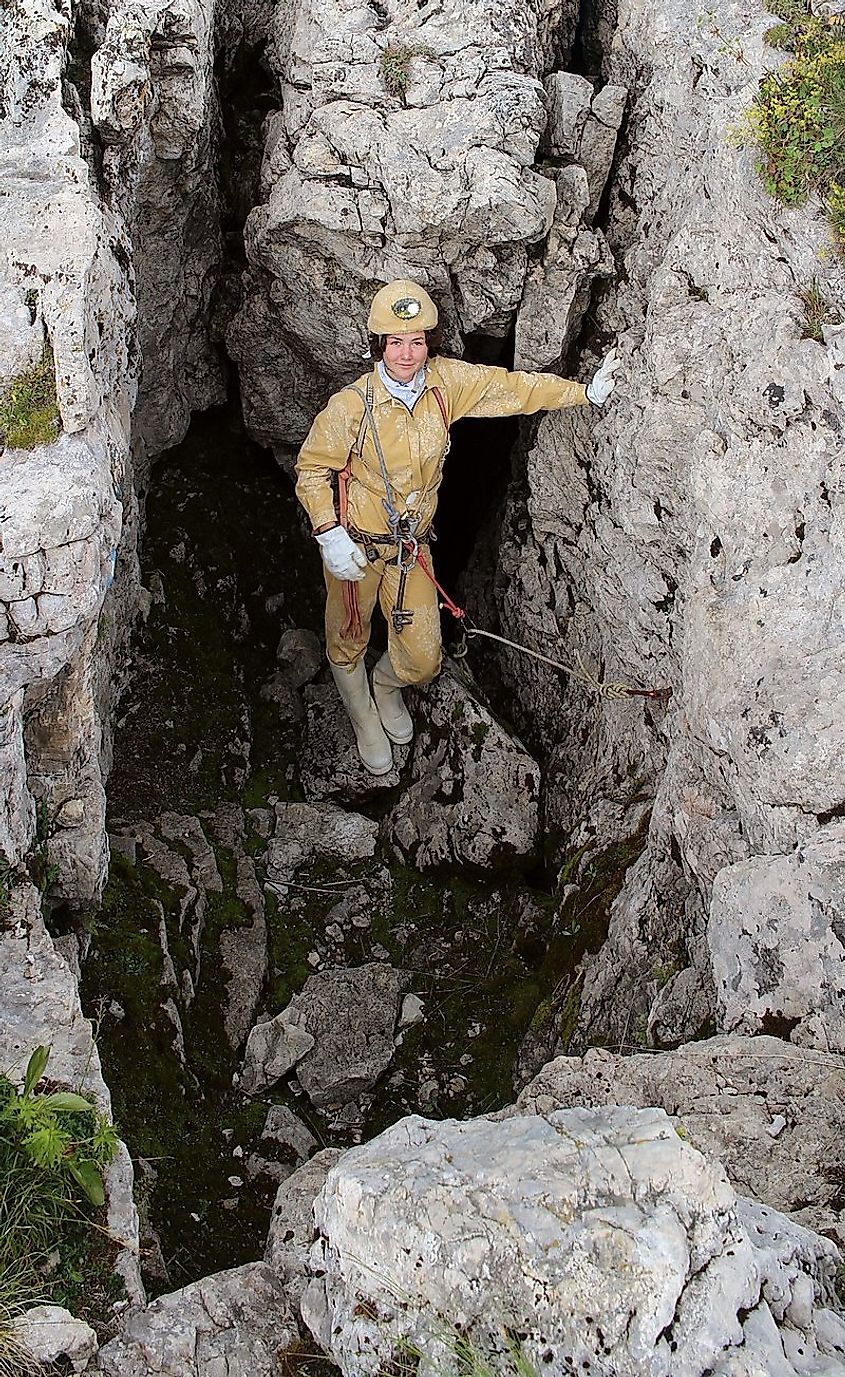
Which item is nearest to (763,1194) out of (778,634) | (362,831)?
(778,634)

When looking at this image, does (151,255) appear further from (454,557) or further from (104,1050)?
(104,1050)

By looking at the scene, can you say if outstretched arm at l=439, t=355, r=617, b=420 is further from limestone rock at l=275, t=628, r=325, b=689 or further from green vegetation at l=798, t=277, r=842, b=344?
limestone rock at l=275, t=628, r=325, b=689

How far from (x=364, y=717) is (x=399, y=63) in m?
4.99

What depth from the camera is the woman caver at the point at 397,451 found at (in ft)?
24.5

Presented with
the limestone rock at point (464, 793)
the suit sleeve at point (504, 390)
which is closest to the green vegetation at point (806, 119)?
the suit sleeve at point (504, 390)

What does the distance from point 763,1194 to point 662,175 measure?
6207 mm

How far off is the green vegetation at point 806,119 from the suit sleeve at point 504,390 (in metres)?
1.90

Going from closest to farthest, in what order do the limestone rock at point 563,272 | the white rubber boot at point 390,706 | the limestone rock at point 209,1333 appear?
the limestone rock at point 209,1333 → the limestone rock at point 563,272 → the white rubber boot at point 390,706

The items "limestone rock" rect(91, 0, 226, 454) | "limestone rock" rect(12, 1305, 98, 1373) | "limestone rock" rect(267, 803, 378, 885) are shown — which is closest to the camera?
"limestone rock" rect(12, 1305, 98, 1373)

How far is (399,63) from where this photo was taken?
7.36 m

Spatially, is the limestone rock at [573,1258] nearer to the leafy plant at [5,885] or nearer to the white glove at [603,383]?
the leafy plant at [5,885]

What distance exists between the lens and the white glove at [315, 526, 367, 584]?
798 centimetres

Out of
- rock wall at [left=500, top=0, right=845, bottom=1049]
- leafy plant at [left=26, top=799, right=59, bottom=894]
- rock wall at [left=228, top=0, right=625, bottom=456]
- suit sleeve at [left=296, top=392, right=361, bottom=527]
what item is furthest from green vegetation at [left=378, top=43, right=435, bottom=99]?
Answer: leafy plant at [left=26, top=799, right=59, bottom=894]

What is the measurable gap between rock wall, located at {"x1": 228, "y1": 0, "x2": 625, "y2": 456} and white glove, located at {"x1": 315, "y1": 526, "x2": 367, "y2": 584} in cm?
161
